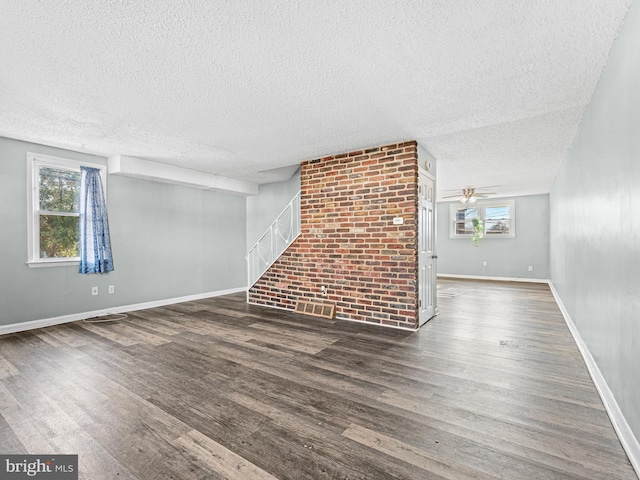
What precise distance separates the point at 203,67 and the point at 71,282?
387 centimetres

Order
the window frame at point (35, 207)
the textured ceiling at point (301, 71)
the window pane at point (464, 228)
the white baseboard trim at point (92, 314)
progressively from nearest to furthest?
the textured ceiling at point (301, 71) < the white baseboard trim at point (92, 314) < the window frame at point (35, 207) < the window pane at point (464, 228)

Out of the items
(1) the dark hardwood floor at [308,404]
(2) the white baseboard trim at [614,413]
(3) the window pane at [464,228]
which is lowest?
(1) the dark hardwood floor at [308,404]

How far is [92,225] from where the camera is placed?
4.46 metres

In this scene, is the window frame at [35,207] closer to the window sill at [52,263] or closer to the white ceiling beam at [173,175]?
the window sill at [52,263]

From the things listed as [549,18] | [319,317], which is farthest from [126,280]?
[549,18]

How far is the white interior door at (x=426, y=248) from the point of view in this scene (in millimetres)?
3996

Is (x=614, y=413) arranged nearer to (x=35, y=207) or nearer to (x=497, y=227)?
(x=35, y=207)

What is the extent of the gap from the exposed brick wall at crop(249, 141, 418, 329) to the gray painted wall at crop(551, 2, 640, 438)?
165 cm

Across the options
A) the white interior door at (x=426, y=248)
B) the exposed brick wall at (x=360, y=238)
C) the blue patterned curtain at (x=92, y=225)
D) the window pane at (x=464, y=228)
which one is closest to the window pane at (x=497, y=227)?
the window pane at (x=464, y=228)

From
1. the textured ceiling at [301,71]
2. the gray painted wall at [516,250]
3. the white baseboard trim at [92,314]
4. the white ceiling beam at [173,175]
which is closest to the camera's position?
the textured ceiling at [301,71]

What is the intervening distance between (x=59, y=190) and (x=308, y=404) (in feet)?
14.9

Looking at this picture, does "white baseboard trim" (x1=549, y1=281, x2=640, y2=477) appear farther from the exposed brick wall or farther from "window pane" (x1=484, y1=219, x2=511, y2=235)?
"window pane" (x1=484, y1=219, x2=511, y2=235)

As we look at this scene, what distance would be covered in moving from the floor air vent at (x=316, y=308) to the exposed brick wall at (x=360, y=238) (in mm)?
85

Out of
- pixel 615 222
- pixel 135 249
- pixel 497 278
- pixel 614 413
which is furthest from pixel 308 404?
pixel 497 278
